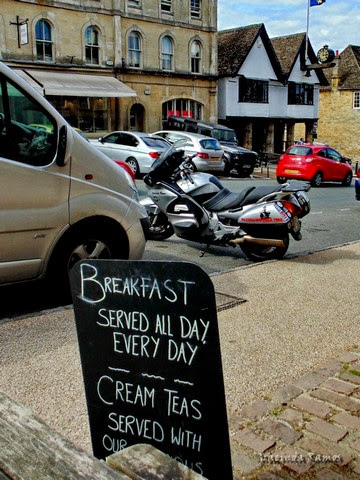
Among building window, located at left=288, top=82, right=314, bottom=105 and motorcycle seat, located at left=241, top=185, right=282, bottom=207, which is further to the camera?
building window, located at left=288, top=82, right=314, bottom=105

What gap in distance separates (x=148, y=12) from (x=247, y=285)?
29.1m

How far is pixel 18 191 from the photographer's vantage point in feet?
17.0

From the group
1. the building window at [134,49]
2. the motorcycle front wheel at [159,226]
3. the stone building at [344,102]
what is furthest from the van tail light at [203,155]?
the stone building at [344,102]

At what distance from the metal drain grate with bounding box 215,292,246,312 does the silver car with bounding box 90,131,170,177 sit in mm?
13852

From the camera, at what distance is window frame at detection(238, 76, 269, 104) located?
1495 inches

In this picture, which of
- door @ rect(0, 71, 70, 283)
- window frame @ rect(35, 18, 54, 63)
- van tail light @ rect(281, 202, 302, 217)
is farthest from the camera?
window frame @ rect(35, 18, 54, 63)

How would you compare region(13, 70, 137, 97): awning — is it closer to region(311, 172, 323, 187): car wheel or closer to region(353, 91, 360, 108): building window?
region(311, 172, 323, 187): car wheel

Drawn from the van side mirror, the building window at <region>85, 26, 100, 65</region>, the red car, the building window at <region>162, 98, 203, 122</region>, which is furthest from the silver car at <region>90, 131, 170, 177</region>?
the van side mirror

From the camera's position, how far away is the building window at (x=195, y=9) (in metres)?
34.5

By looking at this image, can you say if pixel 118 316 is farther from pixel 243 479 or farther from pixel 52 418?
pixel 52 418

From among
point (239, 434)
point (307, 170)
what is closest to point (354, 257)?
point (239, 434)

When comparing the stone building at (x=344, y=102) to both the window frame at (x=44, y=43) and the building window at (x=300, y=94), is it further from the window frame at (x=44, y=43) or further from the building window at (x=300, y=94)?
the window frame at (x=44, y=43)

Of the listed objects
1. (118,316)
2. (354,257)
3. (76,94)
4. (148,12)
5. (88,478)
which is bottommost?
(354,257)

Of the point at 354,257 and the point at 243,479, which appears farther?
the point at 354,257
